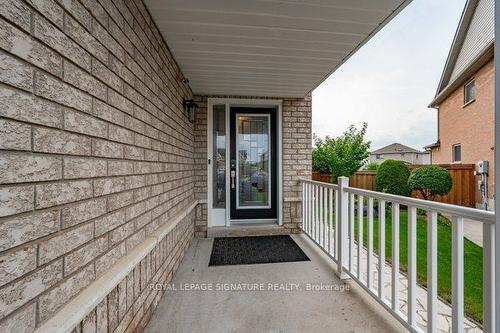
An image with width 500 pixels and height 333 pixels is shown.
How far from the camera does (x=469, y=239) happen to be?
3.97 m

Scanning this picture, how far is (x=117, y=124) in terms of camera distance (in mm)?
1410

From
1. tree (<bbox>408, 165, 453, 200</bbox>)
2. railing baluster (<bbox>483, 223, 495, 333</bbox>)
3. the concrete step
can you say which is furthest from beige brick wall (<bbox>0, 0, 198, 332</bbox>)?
tree (<bbox>408, 165, 453, 200</bbox>)

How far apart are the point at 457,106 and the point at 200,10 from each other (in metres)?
10.9

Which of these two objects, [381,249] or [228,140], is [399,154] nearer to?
[228,140]

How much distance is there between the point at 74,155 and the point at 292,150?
134 inches

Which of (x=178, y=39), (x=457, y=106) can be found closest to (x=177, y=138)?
(x=178, y=39)

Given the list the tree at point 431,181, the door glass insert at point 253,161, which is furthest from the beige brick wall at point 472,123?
the door glass insert at point 253,161

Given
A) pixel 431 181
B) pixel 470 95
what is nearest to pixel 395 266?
pixel 431 181

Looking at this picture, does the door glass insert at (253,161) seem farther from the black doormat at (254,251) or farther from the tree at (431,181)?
the tree at (431,181)

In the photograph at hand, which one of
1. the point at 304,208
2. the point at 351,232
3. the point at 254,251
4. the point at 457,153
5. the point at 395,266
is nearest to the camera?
the point at 395,266

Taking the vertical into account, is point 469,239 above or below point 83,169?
below

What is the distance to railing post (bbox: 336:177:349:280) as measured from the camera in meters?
2.50

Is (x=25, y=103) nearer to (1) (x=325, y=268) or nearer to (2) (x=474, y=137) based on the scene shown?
(1) (x=325, y=268)

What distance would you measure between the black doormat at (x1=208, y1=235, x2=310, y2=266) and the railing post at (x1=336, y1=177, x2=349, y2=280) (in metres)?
0.56
